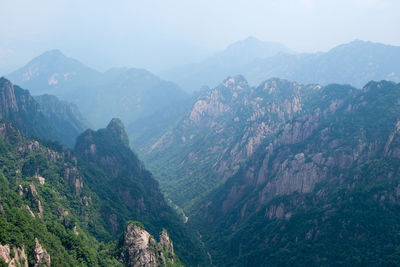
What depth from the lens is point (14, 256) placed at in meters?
70.4

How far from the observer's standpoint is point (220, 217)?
19800cm

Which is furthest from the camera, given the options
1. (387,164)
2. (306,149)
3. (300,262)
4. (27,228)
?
(306,149)

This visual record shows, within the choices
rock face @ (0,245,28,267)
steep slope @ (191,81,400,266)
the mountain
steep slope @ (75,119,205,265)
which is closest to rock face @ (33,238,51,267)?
the mountain

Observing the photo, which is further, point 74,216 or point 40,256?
point 74,216

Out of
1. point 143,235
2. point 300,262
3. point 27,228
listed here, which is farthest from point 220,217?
point 27,228

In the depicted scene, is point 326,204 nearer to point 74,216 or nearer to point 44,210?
point 74,216

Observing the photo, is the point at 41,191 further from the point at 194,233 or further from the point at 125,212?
the point at 194,233

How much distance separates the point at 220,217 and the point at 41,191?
102651 mm

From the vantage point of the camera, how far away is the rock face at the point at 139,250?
101 m

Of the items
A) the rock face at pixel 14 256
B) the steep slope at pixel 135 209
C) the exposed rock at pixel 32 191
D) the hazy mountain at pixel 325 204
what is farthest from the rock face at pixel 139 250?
the hazy mountain at pixel 325 204

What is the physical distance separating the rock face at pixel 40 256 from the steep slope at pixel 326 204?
83.6 meters

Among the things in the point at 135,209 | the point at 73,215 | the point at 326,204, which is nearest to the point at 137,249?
the point at 73,215

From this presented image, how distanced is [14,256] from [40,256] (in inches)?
308

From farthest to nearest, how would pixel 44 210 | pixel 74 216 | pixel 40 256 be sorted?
pixel 74 216, pixel 44 210, pixel 40 256
